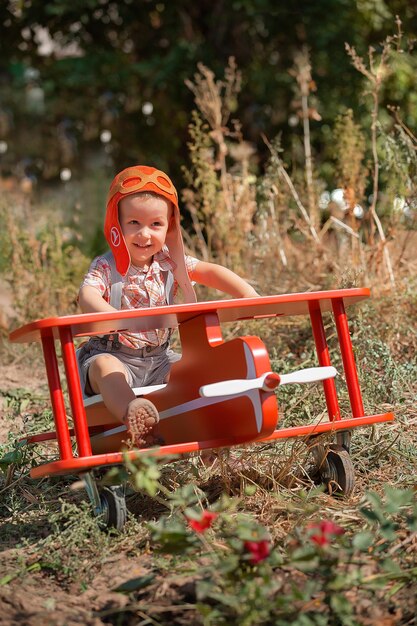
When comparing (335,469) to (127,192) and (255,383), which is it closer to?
(255,383)

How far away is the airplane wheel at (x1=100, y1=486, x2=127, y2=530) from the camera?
2.60 metres

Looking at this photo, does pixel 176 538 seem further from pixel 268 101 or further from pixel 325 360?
pixel 268 101

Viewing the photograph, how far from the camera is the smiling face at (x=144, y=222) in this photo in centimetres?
308

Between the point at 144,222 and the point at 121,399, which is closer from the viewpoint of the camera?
the point at 121,399

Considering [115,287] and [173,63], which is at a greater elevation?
[173,63]

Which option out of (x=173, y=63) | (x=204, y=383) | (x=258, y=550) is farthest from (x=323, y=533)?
(x=173, y=63)

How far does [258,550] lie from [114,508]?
78cm

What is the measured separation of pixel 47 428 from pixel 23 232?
7.91ft

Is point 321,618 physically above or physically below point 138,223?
below

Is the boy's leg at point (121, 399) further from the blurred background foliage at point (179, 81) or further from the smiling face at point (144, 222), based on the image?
the blurred background foliage at point (179, 81)

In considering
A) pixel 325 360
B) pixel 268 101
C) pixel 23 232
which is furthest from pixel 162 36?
pixel 325 360

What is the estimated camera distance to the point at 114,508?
2.61m

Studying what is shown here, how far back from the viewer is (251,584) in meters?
1.89

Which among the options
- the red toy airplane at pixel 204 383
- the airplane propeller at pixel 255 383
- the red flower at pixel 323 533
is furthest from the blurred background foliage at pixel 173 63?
the red flower at pixel 323 533
